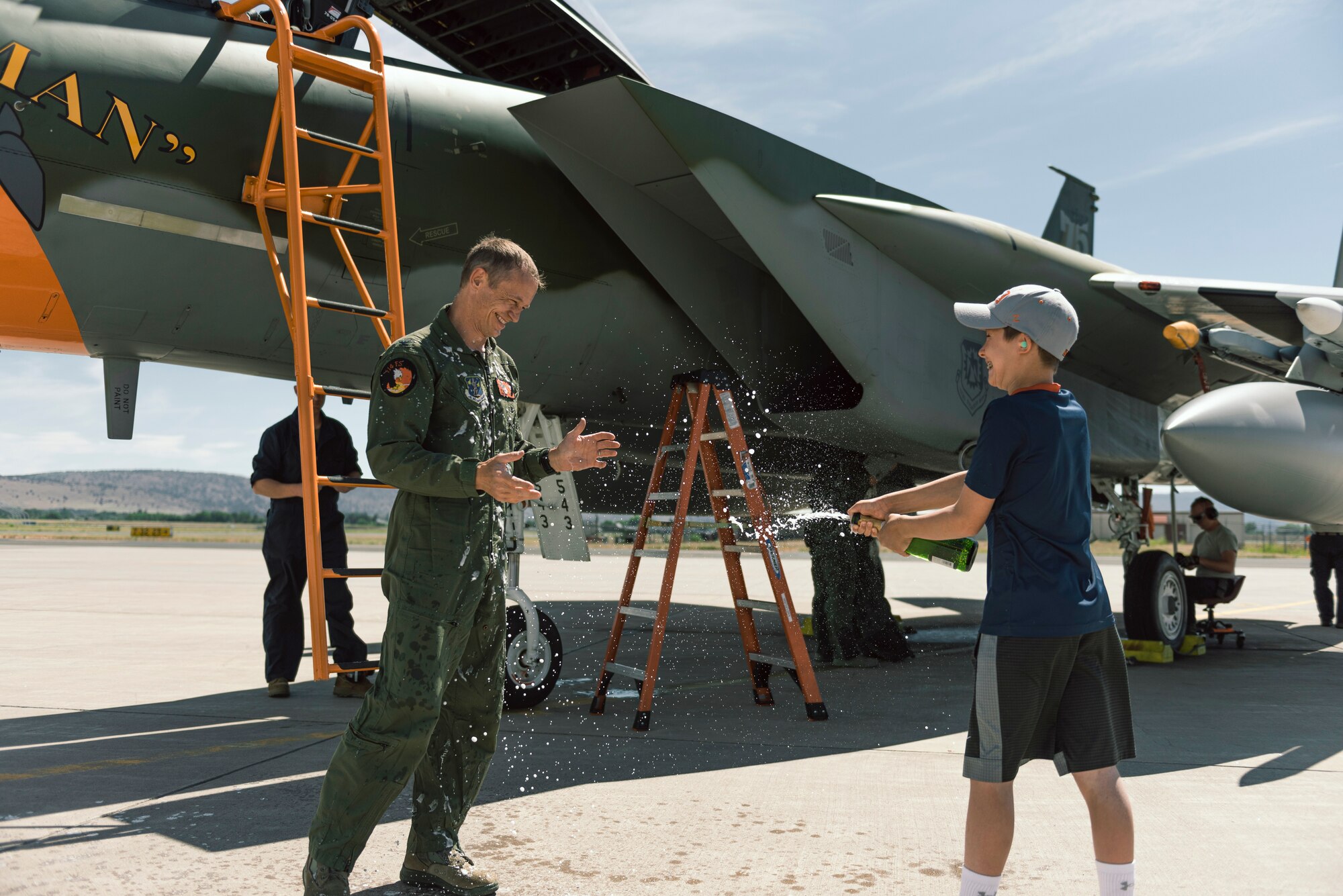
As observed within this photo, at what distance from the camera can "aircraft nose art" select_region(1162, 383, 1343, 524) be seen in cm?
568

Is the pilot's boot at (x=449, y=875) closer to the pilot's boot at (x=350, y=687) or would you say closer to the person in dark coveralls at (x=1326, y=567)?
A: the pilot's boot at (x=350, y=687)

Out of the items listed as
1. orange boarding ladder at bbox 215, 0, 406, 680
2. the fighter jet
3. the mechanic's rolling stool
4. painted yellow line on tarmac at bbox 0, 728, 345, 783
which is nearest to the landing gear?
the mechanic's rolling stool

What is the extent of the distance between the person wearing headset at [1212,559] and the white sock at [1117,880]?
25.8ft

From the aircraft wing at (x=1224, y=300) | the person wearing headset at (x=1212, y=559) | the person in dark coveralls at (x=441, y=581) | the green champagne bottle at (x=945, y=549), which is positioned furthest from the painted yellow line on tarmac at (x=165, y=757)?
the person wearing headset at (x=1212, y=559)

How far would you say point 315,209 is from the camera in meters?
4.85

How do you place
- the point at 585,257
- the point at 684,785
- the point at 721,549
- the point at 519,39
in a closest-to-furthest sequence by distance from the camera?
the point at 684,785, the point at 721,549, the point at 585,257, the point at 519,39

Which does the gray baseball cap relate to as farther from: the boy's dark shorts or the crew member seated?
the crew member seated

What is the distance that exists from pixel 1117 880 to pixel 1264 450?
425cm

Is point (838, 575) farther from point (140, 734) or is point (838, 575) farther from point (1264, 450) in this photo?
point (140, 734)

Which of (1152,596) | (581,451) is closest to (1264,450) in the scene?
(1152,596)

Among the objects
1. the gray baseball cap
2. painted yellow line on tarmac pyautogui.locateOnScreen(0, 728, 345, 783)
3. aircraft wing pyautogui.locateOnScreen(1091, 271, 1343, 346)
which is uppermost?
aircraft wing pyautogui.locateOnScreen(1091, 271, 1343, 346)

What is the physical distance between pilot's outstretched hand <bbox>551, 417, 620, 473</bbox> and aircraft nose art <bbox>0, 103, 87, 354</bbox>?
2762 millimetres

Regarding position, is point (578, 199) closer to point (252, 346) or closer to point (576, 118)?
point (576, 118)

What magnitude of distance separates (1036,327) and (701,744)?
296cm
